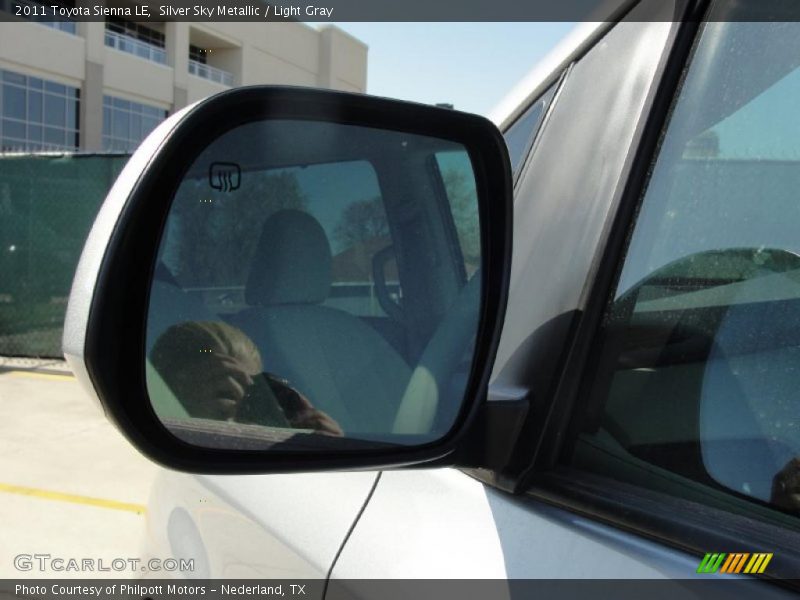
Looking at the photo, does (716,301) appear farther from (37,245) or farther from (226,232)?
(37,245)

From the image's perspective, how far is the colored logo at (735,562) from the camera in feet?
2.82

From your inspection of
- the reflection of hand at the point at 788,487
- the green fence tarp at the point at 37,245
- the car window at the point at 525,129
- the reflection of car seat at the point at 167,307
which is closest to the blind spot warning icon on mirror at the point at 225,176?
the reflection of car seat at the point at 167,307

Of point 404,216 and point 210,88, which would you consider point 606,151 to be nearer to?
point 404,216

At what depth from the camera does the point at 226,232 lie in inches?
46.5

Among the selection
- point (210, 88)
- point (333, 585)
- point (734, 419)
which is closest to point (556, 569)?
point (734, 419)

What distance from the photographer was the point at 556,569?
0.99m

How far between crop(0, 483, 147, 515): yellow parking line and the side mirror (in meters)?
4.33

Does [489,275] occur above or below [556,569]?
above

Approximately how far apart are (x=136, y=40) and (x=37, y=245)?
2914cm

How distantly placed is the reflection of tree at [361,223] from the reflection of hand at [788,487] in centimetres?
66

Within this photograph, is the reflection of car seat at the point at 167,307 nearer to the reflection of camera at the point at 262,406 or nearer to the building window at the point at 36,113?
the reflection of camera at the point at 262,406

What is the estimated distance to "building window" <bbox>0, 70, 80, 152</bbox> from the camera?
31062mm

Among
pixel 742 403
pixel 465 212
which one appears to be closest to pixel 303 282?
pixel 465 212

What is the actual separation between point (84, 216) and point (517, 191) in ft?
30.3
